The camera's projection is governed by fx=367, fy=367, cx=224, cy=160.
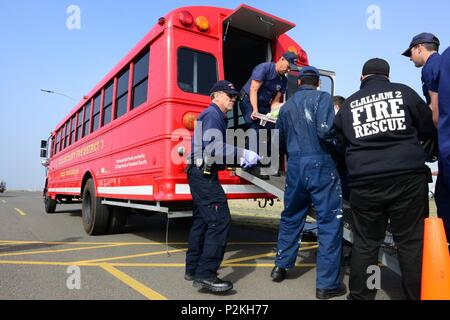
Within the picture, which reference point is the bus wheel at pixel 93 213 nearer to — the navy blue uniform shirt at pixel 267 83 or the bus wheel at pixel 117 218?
the bus wheel at pixel 117 218

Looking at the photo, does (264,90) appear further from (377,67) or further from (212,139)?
(377,67)

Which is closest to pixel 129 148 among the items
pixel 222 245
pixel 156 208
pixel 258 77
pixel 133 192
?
pixel 133 192

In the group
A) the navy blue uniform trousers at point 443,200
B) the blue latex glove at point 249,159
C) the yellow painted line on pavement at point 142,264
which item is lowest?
the yellow painted line on pavement at point 142,264

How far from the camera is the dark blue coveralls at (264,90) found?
4.65m

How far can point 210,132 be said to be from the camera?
133 inches

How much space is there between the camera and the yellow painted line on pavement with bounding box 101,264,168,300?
3.24 metres

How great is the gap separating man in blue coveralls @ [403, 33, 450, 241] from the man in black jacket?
14cm

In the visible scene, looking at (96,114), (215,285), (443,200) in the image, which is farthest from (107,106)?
(443,200)

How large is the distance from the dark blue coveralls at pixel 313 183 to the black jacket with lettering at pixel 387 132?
1.37 ft

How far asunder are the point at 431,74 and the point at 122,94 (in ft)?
14.4

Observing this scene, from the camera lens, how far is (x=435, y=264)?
2314 millimetres

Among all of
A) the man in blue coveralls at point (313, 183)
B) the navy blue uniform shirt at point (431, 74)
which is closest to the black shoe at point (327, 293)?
the man in blue coveralls at point (313, 183)

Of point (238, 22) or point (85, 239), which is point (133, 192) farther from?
point (238, 22)

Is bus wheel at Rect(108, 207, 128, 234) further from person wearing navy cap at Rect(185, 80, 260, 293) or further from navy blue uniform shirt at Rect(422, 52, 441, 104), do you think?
navy blue uniform shirt at Rect(422, 52, 441, 104)
